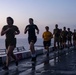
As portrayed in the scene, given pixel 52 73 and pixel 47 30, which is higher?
pixel 47 30

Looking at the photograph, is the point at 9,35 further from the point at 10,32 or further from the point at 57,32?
the point at 57,32

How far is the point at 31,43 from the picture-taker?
14.0m

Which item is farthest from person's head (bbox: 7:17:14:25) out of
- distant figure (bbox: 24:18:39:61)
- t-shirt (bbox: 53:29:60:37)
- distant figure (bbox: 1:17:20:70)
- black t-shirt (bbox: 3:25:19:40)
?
t-shirt (bbox: 53:29:60:37)

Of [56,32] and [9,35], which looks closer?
[9,35]

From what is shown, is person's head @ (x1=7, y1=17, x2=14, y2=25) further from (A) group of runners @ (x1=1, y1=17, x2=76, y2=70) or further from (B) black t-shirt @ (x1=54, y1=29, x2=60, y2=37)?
(B) black t-shirt @ (x1=54, y1=29, x2=60, y2=37)

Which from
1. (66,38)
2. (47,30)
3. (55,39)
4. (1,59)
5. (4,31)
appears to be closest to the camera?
(4,31)

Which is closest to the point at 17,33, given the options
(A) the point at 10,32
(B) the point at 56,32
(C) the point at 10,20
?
(A) the point at 10,32

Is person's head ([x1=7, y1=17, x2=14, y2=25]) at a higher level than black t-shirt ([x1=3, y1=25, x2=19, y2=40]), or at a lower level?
higher

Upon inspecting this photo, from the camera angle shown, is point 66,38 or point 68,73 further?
point 66,38

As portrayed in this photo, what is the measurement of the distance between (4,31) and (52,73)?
249cm

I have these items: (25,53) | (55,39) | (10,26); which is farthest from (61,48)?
(10,26)

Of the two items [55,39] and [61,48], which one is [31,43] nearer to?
[55,39]

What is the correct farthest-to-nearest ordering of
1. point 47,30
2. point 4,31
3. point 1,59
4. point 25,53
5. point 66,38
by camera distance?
point 66,38 → point 47,30 → point 25,53 → point 1,59 → point 4,31

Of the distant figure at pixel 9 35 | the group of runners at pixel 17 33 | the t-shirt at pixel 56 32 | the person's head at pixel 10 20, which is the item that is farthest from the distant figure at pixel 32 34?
the t-shirt at pixel 56 32
